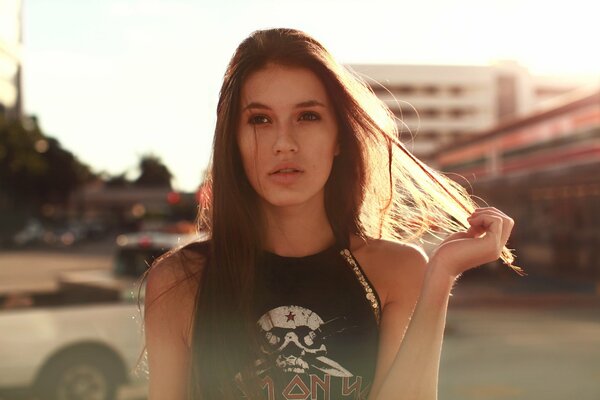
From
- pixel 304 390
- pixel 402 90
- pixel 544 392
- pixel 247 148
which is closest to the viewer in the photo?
pixel 304 390

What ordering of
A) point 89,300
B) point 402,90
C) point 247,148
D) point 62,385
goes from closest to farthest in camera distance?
point 247,148, point 62,385, point 89,300, point 402,90

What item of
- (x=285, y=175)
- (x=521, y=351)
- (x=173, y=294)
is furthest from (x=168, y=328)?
(x=521, y=351)

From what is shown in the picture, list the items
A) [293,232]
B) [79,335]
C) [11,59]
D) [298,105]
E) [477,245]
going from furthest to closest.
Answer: [11,59] < [79,335] < [293,232] < [298,105] < [477,245]

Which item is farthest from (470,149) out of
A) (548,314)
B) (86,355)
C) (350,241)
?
(350,241)

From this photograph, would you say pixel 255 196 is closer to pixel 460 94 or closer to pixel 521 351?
pixel 521 351

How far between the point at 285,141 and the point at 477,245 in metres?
0.48

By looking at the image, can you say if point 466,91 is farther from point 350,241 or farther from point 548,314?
point 350,241

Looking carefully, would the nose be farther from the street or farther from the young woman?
the street

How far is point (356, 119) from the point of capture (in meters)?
2.00

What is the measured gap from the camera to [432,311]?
1817 millimetres

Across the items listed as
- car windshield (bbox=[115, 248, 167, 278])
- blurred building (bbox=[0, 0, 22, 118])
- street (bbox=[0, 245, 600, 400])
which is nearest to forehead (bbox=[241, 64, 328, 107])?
street (bbox=[0, 245, 600, 400])

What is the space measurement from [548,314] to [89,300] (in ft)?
26.1

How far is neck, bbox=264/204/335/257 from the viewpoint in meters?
2.00

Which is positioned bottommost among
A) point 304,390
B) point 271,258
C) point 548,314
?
point 548,314
